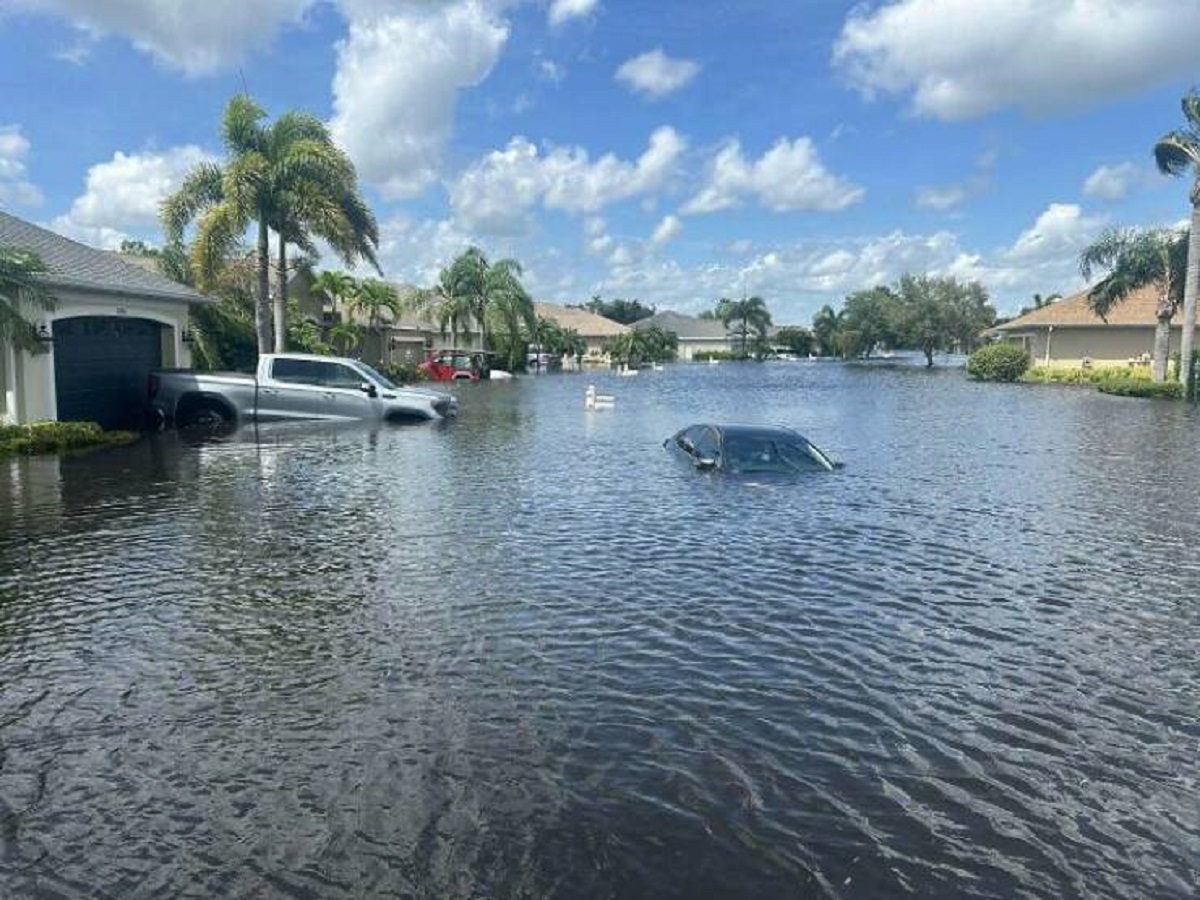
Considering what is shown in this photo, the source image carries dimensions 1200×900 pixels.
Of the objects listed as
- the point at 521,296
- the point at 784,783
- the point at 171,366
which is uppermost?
the point at 521,296

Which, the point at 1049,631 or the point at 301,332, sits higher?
the point at 301,332

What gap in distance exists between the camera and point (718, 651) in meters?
7.05

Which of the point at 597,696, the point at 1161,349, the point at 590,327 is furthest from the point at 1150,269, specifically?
the point at 590,327

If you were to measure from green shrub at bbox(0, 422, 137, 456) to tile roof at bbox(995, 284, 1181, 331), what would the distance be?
51.0m

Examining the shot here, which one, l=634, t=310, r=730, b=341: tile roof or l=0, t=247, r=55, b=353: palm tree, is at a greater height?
l=634, t=310, r=730, b=341: tile roof

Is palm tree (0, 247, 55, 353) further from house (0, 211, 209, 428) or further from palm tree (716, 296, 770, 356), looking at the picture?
palm tree (716, 296, 770, 356)

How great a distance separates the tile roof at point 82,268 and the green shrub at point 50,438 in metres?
2.80

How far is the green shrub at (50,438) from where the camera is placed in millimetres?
18016

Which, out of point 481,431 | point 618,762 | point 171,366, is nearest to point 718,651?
point 618,762

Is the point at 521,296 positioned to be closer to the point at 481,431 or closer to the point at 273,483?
the point at 481,431

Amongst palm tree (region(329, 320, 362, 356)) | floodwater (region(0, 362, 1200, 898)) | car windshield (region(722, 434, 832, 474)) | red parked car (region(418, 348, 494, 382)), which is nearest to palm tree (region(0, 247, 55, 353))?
floodwater (region(0, 362, 1200, 898))

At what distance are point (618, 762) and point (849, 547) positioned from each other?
230 inches

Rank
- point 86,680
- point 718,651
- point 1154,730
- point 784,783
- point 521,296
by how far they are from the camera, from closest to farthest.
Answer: point 784,783
point 1154,730
point 86,680
point 718,651
point 521,296

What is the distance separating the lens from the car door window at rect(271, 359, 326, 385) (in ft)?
78.7
